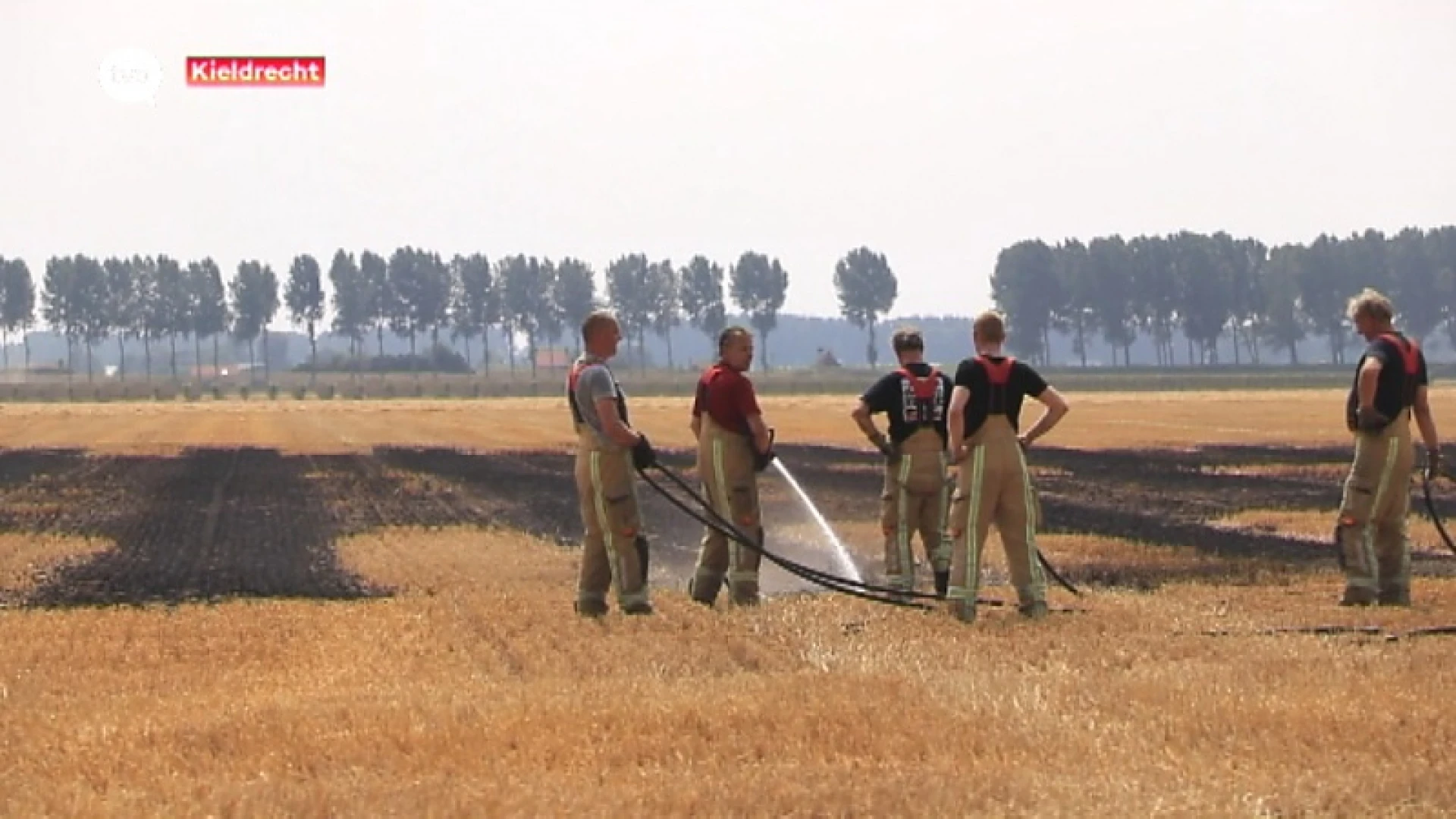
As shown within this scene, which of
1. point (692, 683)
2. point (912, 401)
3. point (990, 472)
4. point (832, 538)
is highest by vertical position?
point (912, 401)

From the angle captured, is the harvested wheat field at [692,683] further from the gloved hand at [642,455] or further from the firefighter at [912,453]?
the gloved hand at [642,455]

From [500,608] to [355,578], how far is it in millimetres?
4432

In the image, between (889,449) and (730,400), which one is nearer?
(730,400)

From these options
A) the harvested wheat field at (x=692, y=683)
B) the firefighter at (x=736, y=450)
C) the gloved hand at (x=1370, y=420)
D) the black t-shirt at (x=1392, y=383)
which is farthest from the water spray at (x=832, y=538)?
the black t-shirt at (x=1392, y=383)

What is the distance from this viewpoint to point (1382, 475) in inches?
573

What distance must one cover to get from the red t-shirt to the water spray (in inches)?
24.1

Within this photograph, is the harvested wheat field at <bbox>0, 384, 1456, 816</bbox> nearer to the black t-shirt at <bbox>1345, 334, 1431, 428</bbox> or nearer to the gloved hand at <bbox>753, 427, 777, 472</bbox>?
the gloved hand at <bbox>753, 427, 777, 472</bbox>

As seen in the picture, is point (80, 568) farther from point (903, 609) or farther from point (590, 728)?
point (590, 728)

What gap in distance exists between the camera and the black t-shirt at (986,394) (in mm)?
13789

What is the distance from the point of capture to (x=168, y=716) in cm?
995

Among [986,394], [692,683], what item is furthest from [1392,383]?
[692,683]

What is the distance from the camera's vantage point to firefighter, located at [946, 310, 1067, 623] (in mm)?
13711

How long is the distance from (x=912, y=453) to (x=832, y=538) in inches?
309

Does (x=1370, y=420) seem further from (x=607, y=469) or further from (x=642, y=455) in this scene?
(x=607, y=469)
